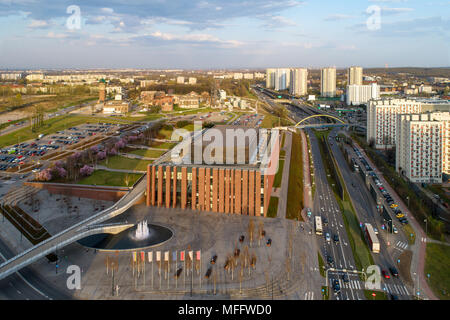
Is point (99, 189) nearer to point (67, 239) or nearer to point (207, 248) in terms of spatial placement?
point (67, 239)

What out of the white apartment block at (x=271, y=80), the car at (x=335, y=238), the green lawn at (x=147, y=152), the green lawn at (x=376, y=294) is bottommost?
the green lawn at (x=376, y=294)

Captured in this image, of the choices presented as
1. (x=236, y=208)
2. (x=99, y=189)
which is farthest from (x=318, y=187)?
(x=99, y=189)

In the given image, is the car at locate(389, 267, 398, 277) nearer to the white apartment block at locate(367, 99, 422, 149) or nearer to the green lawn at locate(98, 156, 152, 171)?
the green lawn at locate(98, 156, 152, 171)

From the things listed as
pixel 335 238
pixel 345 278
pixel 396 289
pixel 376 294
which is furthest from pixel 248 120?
pixel 376 294

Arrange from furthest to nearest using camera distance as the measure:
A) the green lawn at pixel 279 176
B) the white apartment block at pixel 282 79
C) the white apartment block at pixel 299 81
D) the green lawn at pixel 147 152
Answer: the white apartment block at pixel 282 79 → the white apartment block at pixel 299 81 → the green lawn at pixel 147 152 → the green lawn at pixel 279 176

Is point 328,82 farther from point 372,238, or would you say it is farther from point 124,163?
point 372,238

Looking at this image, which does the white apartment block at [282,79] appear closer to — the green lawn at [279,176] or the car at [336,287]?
the green lawn at [279,176]

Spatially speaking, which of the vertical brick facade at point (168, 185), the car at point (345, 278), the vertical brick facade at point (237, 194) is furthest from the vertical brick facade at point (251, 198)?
the car at point (345, 278)

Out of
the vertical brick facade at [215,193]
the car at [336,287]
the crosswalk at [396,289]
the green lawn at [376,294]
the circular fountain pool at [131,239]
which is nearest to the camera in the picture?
the green lawn at [376,294]
